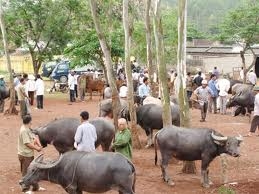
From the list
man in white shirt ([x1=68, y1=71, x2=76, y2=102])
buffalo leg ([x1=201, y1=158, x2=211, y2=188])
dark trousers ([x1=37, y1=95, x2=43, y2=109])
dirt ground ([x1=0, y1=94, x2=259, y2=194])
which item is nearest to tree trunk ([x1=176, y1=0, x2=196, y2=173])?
dirt ground ([x1=0, y1=94, x2=259, y2=194])

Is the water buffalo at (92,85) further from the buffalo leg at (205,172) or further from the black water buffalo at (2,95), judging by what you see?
the buffalo leg at (205,172)

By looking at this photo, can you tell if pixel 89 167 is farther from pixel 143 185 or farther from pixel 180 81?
pixel 180 81

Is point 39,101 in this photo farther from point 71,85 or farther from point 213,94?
point 213,94

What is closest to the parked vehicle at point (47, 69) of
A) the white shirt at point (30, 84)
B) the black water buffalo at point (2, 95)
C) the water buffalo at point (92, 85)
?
the water buffalo at point (92, 85)

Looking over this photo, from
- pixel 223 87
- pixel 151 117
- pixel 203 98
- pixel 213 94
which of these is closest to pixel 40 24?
pixel 213 94

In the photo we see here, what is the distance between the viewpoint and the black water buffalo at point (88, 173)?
10.3 m

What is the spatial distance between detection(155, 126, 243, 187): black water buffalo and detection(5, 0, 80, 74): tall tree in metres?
20.8

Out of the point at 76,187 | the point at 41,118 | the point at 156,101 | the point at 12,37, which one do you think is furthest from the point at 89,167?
the point at 12,37

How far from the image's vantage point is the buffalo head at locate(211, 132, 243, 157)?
1266 cm

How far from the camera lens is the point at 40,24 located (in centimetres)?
3319

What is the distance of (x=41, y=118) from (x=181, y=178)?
12.3 meters

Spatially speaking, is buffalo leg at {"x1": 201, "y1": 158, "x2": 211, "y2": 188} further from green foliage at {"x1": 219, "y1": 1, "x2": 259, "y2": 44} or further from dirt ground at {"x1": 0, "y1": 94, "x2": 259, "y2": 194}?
green foliage at {"x1": 219, "y1": 1, "x2": 259, "y2": 44}

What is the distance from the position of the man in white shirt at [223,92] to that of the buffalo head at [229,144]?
12.9m

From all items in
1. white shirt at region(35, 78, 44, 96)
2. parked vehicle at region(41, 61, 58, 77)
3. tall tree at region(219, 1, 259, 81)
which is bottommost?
white shirt at region(35, 78, 44, 96)
